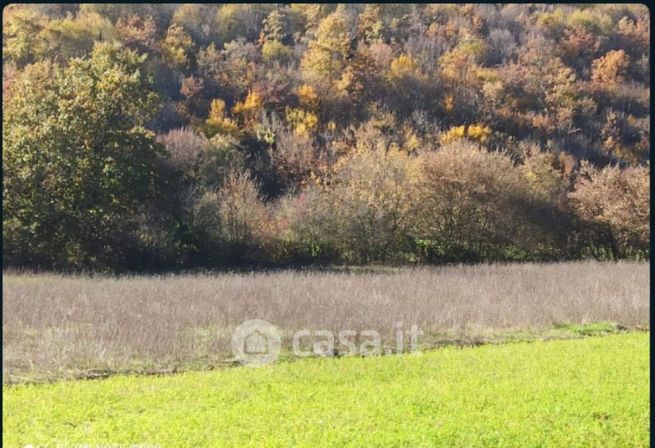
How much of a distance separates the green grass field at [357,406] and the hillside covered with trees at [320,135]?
1875 cm

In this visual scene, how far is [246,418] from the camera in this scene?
815 centimetres

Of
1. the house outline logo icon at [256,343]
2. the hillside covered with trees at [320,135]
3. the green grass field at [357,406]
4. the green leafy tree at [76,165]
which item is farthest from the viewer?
the hillside covered with trees at [320,135]

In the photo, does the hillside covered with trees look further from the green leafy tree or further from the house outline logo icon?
the house outline logo icon

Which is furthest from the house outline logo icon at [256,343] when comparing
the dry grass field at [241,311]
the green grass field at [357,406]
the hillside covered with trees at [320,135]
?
the hillside covered with trees at [320,135]

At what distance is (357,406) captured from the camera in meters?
8.79

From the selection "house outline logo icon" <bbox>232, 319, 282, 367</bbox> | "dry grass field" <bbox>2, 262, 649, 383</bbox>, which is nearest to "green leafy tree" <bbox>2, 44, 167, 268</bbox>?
"dry grass field" <bbox>2, 262, 649, 383</bbox>

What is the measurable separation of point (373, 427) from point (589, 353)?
6.43 m

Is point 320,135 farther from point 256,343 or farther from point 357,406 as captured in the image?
point 357,406

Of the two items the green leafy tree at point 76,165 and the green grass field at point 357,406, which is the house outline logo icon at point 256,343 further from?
the green leafy tree at point 76,165

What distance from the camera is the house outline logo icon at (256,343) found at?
479 inches

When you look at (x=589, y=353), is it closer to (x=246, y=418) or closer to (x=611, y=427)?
(x=611, y=427)

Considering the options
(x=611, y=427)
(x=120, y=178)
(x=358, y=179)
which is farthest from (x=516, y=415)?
(x=358, y=179)

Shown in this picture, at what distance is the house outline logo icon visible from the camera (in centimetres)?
1216

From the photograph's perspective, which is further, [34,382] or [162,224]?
[162,224]
